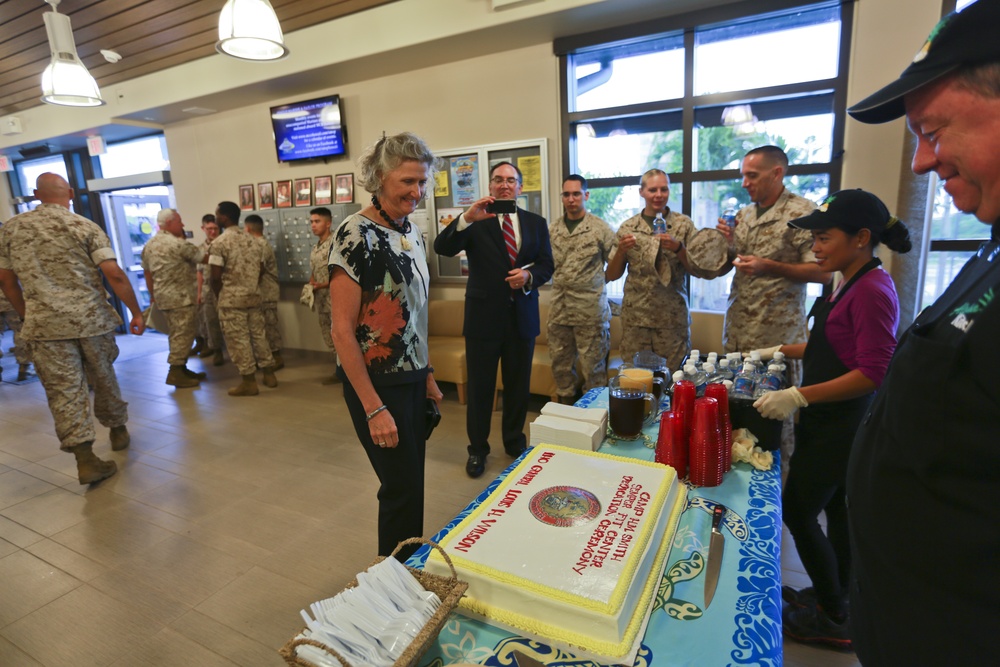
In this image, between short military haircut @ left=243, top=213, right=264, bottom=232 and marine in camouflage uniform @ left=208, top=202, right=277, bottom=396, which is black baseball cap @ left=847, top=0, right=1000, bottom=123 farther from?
short military haircut @ left=243, top=213, right=264, bottom=232

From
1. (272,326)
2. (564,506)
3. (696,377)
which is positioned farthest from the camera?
(272,326)

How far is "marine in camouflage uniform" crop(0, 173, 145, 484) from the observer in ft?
9.35

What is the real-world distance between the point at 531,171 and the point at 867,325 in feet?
10.5

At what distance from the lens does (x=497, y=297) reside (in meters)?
2.79

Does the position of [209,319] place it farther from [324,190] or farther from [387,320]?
[387,320]

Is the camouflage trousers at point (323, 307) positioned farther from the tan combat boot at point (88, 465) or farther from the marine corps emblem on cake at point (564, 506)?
the marine corps emblem on cake at point (564, 506)

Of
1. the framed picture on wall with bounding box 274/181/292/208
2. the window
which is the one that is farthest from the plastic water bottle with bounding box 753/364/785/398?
the framed picture on wall with bounding box 274/181/292/208

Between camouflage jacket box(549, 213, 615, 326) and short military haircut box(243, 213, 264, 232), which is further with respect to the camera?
short military haircut box(243, 213, 264, 232)

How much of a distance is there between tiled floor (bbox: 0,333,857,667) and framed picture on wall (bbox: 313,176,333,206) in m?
2.31

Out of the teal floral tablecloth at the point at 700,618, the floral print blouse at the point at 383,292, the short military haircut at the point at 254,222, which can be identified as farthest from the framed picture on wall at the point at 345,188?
the teal floral tablecloth at the point at 700,618

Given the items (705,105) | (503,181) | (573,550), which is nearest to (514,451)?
(503,181)

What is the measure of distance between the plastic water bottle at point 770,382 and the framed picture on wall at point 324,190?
4810 mm

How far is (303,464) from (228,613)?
1319 millimetres

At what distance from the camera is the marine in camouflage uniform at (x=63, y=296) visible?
285 centimetres
